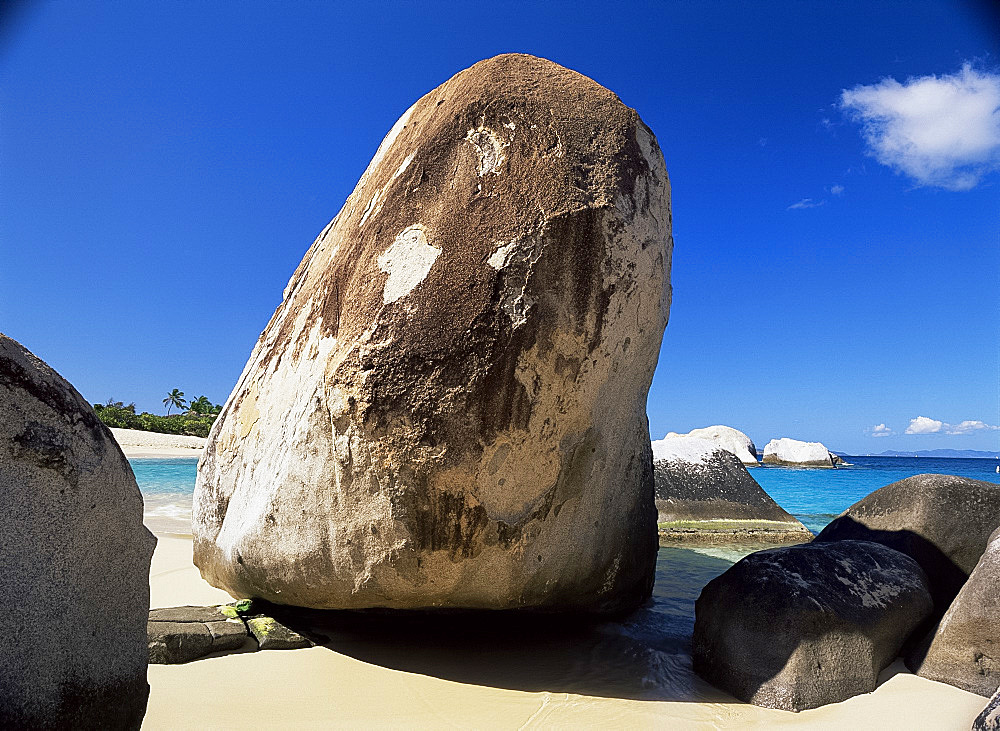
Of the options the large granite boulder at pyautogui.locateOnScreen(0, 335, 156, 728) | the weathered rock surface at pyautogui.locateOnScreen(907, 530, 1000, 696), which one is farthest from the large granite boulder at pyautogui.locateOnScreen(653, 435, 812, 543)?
the large granite boulder at pyautogui.locateOnScreen(0, 335, 156, 728)

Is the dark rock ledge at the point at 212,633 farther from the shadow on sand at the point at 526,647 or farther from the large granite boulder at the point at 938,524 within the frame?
the large granite boulder at the point at 938,524

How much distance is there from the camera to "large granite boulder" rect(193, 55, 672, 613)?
2.61 meters

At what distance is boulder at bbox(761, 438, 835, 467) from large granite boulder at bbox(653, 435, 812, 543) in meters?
36.7

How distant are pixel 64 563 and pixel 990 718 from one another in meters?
2.76

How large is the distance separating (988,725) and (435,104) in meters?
3.16

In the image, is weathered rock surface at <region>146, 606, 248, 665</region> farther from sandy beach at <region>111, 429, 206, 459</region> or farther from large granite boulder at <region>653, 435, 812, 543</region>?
sandy beach at <region>111, 429, 206, 459</region>

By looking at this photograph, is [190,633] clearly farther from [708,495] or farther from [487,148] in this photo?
[708,495]

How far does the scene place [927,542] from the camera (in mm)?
3725

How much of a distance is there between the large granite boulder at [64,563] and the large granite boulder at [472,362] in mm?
1023

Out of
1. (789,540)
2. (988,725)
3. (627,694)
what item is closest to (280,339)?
(627,694)

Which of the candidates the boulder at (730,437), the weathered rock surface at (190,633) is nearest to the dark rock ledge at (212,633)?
the weathered rock surface at (190,633)

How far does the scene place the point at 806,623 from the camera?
9.04 ft

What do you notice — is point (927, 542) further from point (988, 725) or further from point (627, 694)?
point (627, 694)

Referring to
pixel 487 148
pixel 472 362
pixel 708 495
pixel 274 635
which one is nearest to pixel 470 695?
pixel 274 635
